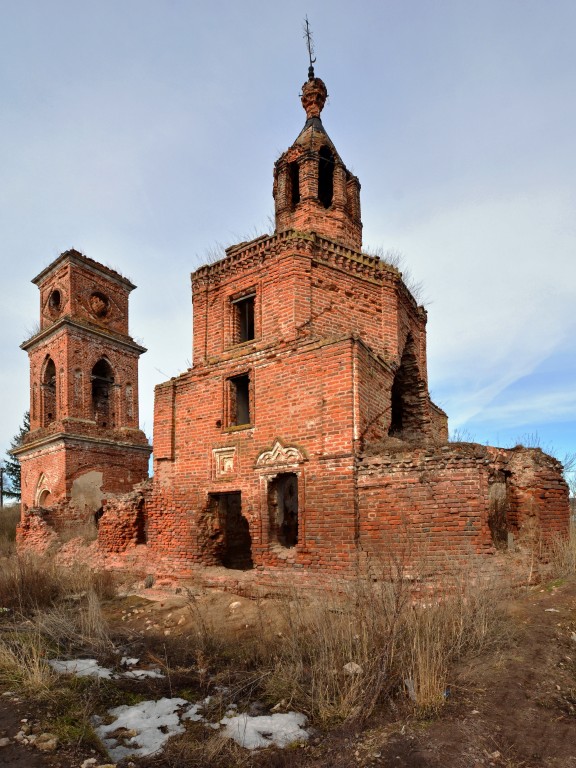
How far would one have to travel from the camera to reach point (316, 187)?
1287 cm

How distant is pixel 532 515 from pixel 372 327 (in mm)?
5409

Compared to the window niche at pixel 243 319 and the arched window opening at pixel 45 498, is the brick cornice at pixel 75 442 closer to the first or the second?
the arched window opening at pixel 45 498

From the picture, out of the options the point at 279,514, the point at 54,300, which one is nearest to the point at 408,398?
the point at 279,514

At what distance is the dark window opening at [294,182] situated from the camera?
1334 centimetres

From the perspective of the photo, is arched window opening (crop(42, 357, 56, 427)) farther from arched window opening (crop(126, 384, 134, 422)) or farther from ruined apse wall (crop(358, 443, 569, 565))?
ruined apse wall (crop(358, 443, 569, 565))

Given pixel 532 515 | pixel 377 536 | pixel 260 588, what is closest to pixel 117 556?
pixel 260 588

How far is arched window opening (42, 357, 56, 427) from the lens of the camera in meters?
20.3

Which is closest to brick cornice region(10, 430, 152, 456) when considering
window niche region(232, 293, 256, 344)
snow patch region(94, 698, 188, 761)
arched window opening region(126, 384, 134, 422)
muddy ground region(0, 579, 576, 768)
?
arched window opening region(126, 384, 134, 422)

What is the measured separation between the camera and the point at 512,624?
592cm

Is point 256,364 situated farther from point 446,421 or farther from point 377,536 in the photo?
point 446,421

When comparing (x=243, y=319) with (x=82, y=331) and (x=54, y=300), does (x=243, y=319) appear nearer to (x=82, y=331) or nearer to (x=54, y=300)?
(x=82, y=331)

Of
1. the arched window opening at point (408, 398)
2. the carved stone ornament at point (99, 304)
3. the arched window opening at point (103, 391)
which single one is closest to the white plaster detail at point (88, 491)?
the arched window opening at point (103, 391)

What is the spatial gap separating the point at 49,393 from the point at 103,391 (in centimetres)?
204

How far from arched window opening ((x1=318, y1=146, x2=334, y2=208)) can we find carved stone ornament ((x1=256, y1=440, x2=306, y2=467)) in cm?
705
